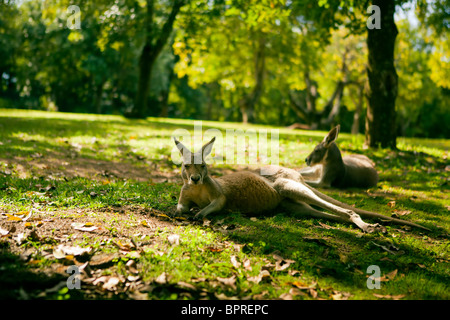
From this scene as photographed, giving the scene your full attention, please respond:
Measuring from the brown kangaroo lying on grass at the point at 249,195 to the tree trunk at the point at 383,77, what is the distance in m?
6.73

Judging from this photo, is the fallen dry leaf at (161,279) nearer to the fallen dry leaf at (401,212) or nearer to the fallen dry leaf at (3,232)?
the fallen dry leaf at (3,232)

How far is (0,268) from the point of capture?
3117 millimetres

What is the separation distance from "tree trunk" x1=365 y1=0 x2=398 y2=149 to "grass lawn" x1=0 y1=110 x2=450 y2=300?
14.3ft

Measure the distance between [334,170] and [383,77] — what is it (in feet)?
16.8

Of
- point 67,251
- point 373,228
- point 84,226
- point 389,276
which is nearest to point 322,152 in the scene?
point 373,228

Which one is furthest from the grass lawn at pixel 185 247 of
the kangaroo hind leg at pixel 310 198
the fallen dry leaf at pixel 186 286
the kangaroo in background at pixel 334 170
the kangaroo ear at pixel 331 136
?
the kangaroo ear at pixel 331 136

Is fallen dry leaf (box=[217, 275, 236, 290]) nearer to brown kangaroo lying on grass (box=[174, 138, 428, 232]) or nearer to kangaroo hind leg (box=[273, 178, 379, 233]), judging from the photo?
brown kangaroo lying on grass (box=[174, 138, 428, 232])

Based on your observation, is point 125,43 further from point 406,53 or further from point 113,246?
point 406,53

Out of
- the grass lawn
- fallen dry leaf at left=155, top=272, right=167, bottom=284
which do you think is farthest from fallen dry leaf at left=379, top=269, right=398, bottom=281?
fallen dry leaf at left=155, top=272, right=167, bottom=284

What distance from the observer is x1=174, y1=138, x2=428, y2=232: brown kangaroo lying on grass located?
5109 mm

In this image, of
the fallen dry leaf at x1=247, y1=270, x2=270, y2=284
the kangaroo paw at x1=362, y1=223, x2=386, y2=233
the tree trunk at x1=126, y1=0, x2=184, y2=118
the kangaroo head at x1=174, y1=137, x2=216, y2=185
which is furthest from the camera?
the tree trunk at x1=126, y1=0, x2=184, y2=118

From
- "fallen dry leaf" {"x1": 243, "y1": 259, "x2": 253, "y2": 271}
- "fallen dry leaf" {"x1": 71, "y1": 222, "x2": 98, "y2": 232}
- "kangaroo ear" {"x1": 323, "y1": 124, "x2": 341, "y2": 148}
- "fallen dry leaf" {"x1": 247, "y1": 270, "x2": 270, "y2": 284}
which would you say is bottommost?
"fallen dry leaf" {"x1": 247, "y1": 270, "x2": 270, "y2": 284}

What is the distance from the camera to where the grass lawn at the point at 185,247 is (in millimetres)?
3145
